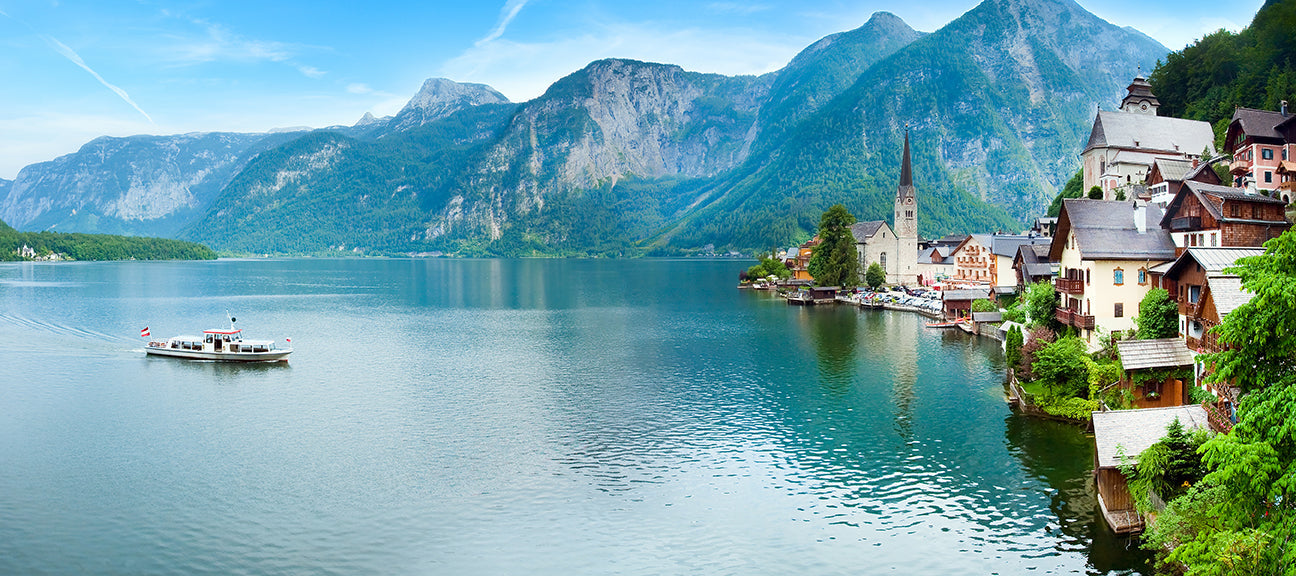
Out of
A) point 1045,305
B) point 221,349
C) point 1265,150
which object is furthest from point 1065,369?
point 221,349

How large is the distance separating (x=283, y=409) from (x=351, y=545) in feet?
79.2

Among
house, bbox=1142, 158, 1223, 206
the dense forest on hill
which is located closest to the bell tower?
the dense forest on hill

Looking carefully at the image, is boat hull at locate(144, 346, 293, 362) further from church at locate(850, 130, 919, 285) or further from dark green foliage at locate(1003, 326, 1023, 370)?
church at locate(850, 130, 919, 285)

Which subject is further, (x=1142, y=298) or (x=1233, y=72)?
(x=1233, y=72)

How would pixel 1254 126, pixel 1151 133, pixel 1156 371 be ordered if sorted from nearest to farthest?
pixel 1156 371 → pixel 1254 126 → pixel 1151 133

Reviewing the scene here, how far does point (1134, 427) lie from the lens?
28.1 meters

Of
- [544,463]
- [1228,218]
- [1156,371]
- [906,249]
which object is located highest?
[906,249]

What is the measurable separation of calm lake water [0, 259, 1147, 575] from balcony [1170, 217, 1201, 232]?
13.6m

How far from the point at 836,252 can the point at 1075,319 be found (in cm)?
8056

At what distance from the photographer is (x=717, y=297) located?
131 metres

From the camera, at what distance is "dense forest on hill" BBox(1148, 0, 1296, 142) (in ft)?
304

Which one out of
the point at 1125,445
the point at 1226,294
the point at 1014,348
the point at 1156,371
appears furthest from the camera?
the point at 1014,348

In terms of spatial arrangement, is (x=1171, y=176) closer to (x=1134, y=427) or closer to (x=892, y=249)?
(x=1134, y=427)

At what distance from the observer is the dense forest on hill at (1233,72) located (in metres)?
92.6
